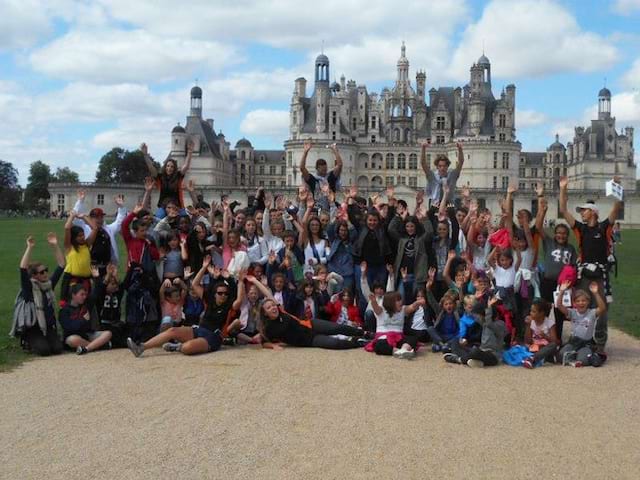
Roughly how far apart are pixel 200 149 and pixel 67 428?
265 ft

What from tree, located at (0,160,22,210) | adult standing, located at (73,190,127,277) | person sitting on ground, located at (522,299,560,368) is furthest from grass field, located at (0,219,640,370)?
tree, located at (0,160,22,210)

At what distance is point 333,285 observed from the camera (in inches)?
427

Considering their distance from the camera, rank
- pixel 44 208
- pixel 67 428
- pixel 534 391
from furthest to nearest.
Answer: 1. pixel 44 208
2. pixel 534 391
3. pixel 67 428

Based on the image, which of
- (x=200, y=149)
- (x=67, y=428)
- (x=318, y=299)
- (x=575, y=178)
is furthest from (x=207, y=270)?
(x=575, y=178)

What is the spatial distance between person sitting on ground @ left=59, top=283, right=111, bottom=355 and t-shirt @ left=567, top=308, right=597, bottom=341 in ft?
19.5

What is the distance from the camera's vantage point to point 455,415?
21.9 feet

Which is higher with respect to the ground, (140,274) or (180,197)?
(180,197)

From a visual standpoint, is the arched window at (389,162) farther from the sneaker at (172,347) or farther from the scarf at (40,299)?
the scarf at (40,299)

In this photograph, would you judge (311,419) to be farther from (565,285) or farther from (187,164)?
(187,164)

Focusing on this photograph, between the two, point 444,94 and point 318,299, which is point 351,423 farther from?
point 444,94

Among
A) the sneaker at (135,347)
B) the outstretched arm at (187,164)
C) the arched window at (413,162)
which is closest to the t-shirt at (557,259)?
the sneaker at (135,347)

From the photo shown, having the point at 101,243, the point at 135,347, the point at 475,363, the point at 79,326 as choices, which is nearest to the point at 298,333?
the point at 135,347

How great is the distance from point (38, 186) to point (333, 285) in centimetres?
9457

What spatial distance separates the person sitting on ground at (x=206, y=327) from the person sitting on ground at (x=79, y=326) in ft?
1.77
